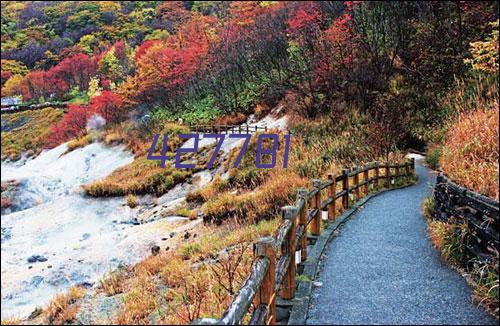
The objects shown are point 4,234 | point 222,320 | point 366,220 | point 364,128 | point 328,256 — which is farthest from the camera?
point 364,128

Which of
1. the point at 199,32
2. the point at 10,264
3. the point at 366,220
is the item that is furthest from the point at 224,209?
the point at 199,32

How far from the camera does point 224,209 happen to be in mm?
12945

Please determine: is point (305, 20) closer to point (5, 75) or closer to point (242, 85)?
point (242, 85)

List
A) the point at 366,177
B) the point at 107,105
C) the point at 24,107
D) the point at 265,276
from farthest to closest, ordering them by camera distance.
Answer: the point at 107,105 → the point at 24,107 → the point at 366,177 → the point at 265,276

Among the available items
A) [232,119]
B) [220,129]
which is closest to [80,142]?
[220,129]

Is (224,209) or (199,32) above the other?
(199,32)

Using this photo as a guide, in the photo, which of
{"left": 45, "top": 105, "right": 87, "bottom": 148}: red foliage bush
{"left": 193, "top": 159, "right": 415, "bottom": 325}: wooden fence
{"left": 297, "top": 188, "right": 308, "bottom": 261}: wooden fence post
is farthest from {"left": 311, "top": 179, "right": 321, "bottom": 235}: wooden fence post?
{"left": 45, "top": 105, "right": 87, "bottom": 148}: red foliage bush

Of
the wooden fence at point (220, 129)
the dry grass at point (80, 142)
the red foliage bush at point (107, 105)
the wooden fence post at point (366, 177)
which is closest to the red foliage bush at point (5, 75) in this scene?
the red foliage bush at point (107, 105)

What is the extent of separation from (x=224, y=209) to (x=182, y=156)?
34.9ft

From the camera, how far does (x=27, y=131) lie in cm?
1620

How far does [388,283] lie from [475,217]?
1180 mm

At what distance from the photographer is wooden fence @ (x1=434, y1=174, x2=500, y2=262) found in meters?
3.90

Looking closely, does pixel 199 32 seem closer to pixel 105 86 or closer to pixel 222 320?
pixel 105 86

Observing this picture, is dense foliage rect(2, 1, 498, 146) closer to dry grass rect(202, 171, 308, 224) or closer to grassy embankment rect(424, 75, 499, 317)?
dry grass rect(202, 171, 308, 224)
